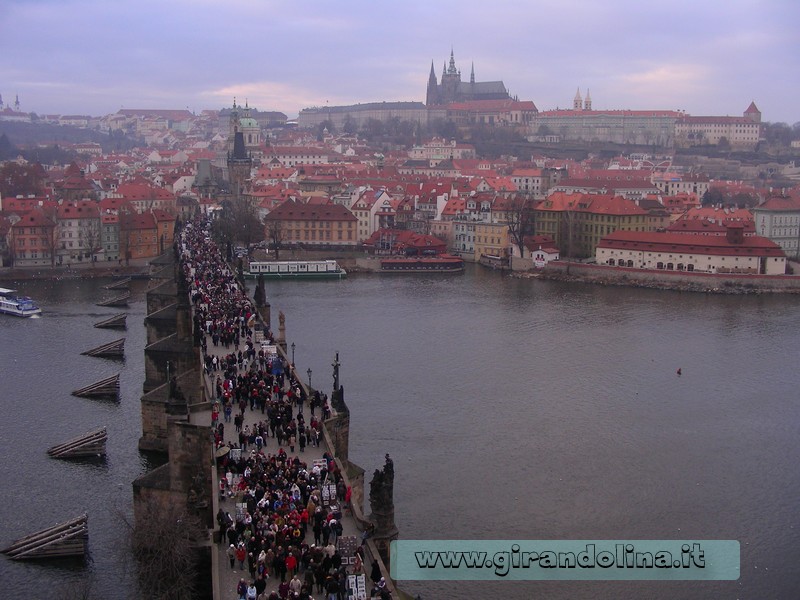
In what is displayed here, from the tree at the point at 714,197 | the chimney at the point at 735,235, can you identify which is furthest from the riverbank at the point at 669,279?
the tree at the point at 714,197

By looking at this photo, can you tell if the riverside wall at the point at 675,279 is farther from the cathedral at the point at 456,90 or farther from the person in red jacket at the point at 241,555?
the cathedral at the point at 456,90

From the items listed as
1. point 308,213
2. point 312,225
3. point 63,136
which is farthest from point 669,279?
point 63,136

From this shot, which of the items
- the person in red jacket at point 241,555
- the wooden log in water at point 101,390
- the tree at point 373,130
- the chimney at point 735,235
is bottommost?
the wooden log in water at point 101,390

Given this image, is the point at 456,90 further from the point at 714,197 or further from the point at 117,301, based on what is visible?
the point at 117,301

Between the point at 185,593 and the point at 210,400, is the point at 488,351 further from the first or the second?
the point at 185,593

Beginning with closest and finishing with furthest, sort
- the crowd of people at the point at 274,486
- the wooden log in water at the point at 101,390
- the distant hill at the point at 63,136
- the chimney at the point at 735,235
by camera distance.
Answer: the crowd of people at the point at 274,486, the wooden log in water at the point at 101,390, the chimney at the point at 735,235, the distant hill at the point at 63,136

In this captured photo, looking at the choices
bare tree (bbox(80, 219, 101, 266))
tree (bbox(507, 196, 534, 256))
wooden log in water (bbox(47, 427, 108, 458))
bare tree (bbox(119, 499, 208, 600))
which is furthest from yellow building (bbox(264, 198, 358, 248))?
bare tree (bbox(119, 499, 208, 600))

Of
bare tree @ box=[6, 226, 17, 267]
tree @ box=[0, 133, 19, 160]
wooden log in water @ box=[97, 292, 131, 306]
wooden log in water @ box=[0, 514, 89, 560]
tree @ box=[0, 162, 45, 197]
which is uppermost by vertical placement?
tree @ box=[0, 133, 19, 160]

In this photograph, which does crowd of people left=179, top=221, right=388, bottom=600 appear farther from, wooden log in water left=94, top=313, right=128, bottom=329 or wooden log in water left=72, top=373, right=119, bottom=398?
wooden log in water left=94, top=313, right=128, bottom=329
